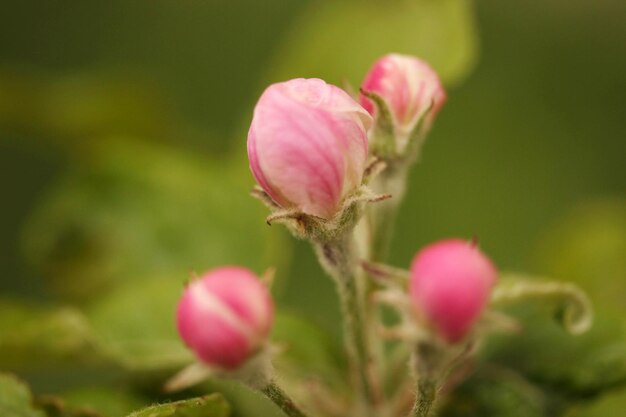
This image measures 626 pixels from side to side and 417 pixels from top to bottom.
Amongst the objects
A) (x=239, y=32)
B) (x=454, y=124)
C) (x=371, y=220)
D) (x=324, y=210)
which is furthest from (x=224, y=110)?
(x=324, y=210)

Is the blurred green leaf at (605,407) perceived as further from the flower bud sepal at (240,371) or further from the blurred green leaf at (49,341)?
the blurred green leaf at (49,341)

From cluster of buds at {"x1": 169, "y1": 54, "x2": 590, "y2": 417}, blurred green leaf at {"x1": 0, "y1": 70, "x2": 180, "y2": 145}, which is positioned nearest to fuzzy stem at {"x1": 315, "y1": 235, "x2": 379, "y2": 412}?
cluster of buds at {"x1": 169, "y1": 54, "x2": 590, "y2": 417}

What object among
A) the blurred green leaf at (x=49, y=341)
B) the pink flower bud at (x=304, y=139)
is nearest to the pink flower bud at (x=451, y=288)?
the pink flower bud at (x=304, y=139)

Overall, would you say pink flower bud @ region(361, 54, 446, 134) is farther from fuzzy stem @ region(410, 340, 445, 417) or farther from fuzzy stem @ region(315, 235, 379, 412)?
fuzzy stem @ region(410, 340, 445, 417)

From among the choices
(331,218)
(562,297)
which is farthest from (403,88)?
(562,297)

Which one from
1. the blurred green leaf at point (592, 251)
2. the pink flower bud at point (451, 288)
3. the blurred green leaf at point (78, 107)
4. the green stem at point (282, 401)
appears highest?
the blurred green leaf at point (78, 107)

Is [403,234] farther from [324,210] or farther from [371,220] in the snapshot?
[324,210]
